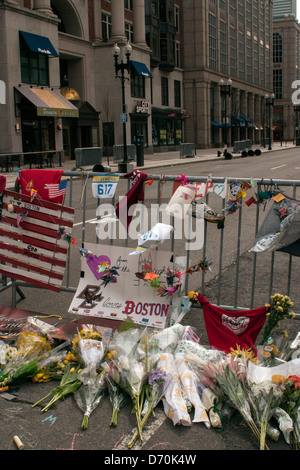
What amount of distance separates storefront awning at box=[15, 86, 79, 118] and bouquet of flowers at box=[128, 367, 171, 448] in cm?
2883

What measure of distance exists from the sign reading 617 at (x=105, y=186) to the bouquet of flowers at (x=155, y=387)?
219 cm

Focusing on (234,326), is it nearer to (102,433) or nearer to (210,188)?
(210,188)

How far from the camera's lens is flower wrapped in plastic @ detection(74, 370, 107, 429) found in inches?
143

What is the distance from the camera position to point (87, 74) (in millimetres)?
41781

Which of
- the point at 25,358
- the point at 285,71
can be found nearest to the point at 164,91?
the point at 25,358

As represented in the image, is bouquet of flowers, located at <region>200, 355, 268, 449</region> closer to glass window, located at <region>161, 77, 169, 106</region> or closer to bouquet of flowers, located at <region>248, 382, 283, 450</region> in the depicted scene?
bouquet of flowers, located at <region>248, 382, 283, 450</region>

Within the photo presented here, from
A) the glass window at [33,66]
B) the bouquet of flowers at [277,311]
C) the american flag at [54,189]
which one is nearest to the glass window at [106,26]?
the glass window at [33,66]

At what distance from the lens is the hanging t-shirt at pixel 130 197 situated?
5.30 meters

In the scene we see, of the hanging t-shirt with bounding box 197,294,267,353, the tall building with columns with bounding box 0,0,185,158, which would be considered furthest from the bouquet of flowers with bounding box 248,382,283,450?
the tall building with columns with bounding box 0,0,185,158

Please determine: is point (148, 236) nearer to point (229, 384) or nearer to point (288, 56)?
point (229, 384)

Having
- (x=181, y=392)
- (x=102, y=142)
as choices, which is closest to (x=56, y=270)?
(x=181, y=392)

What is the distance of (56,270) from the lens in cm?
543

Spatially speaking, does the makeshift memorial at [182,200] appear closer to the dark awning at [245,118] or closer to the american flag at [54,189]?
the american flag at [54,189]

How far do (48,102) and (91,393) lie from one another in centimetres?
3080
